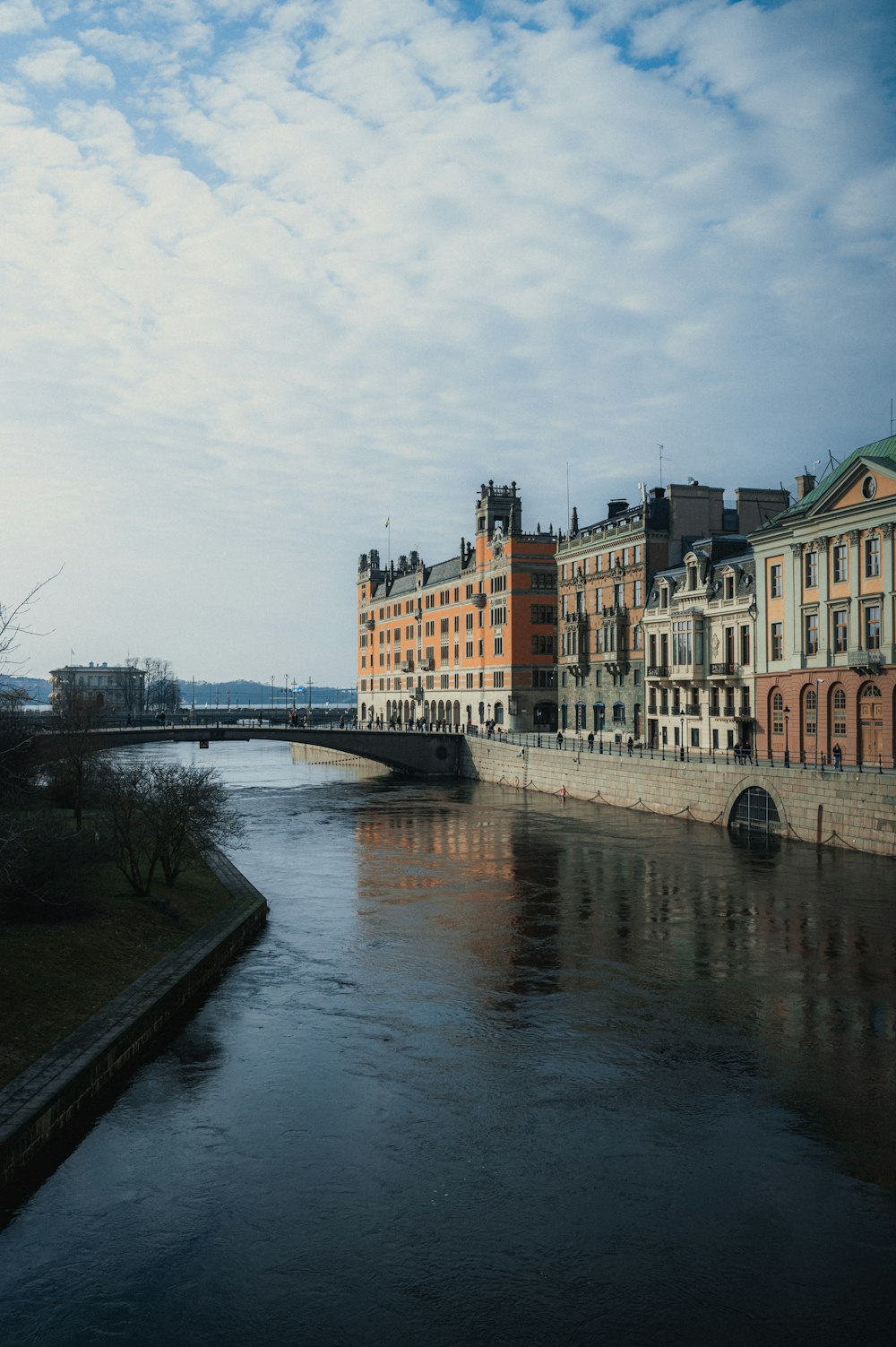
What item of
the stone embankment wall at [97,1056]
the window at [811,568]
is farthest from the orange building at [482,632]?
the stone embankment wall at [97,1056]

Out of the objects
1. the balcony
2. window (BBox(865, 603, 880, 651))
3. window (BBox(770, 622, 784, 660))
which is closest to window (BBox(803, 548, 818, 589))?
window (BBox(770, 622, 784, 660))

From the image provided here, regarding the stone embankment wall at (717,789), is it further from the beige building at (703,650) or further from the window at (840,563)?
the window at (840,563)

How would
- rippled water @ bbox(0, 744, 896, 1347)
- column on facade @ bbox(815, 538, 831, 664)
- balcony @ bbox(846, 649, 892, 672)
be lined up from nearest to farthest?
1. rippled water @ bbox(0, 744, 896, 1347)
2. balcony @ bbox(846, 649, 892, 672)
3. column on facade @ bbox(815, 538, 831, 664)

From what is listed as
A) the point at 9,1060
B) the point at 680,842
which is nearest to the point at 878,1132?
the point at 9,1060

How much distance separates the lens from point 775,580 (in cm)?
6444

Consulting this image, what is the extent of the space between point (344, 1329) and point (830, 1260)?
676 cm

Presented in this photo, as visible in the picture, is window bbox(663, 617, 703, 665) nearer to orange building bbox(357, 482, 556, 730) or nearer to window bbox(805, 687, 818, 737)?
window bbox(805, 687, 818, 737)

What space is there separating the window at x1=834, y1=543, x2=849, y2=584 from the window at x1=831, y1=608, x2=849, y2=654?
5.43 feet

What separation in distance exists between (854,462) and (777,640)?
12663mm

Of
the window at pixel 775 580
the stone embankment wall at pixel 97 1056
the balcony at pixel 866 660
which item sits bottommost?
the stone embankment wall at pixel 97 1056

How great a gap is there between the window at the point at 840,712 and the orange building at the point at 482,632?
159 feet

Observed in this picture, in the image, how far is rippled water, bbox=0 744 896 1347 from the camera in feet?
45.5

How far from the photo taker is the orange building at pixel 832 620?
179 ft

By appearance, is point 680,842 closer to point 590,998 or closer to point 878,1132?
point 590,998
